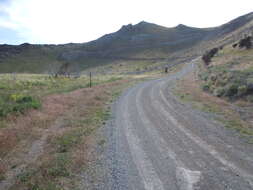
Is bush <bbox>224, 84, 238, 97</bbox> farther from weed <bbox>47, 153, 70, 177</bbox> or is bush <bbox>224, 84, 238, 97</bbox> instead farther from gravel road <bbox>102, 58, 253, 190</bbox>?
weed <bbox>47, 153, 70, 177</bbox>

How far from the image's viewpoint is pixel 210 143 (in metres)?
8.77

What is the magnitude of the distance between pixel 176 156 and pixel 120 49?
527 ft

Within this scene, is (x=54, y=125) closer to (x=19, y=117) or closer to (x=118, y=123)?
(x=19, y=117)

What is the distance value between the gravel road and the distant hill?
10536cm

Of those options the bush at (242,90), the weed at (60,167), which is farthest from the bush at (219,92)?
the weed at (60,167)

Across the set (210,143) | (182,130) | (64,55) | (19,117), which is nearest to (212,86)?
(182,130)

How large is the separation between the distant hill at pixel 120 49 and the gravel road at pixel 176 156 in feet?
346

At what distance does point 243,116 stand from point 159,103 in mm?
6723

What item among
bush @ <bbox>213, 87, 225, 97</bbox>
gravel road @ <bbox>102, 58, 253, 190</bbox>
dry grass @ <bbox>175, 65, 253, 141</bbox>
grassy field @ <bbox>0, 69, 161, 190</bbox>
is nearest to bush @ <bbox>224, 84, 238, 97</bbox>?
bush @ <bbox>213, 87, 225, 97</bbox>

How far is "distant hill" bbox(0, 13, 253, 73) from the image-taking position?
124 metres

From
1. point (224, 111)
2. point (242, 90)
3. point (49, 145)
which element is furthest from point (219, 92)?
point (49, 145)

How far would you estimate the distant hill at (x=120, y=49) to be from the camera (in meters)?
124

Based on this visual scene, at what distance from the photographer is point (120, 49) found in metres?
164

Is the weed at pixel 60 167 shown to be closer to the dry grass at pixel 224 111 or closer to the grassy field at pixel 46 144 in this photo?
the grassy field at pixel 46 144
